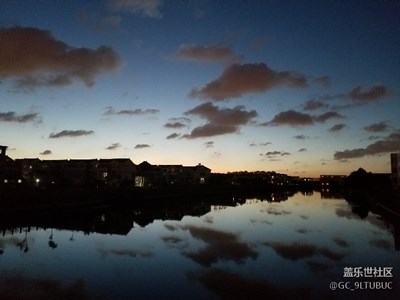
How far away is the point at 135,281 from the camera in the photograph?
55.0ft

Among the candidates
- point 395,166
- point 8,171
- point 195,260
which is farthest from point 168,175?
point 195,260

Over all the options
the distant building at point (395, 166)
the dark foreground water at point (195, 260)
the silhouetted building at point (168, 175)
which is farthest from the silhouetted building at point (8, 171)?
the distant building at point (395, 166)

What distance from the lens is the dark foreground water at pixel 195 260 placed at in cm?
1526

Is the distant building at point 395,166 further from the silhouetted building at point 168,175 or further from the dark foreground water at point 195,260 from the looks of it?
the dark foreground water at point 195,260

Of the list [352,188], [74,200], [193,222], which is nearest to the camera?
[193,222]

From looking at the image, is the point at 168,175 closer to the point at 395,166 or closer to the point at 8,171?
the point at 8,171

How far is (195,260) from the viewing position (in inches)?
825

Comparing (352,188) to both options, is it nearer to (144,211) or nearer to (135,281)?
(144,211)

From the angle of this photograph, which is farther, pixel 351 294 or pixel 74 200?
pixel 74 200

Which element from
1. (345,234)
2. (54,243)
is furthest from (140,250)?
(345,234)

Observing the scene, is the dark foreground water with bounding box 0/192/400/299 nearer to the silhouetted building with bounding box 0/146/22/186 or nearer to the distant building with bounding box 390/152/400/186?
the silhouetted building with bounding box 0/146/22/186

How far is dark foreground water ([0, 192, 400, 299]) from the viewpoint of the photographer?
1526 centimetres

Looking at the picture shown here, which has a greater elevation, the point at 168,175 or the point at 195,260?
Answer: the point at 168,175

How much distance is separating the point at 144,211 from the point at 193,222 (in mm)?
11113
